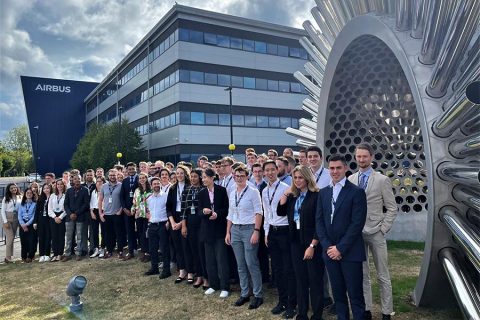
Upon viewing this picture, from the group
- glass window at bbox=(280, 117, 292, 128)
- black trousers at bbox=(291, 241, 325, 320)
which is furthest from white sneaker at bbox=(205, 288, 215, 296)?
glass window at bbox=(280, 117, 292, 128)

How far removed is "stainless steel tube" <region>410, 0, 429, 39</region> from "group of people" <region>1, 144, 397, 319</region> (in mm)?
1835

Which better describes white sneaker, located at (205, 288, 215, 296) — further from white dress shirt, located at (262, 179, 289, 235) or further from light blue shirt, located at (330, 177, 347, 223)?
light blue shirt, located at (330, 177, 347, 223)

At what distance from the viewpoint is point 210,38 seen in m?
35.7

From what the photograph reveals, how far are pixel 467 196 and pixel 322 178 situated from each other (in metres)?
1.82

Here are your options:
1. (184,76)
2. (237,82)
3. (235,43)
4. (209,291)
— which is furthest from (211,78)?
(209,291)

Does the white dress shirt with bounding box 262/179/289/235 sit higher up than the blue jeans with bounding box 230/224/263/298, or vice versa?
the white dress shirt with bounding box 262/179/289/235

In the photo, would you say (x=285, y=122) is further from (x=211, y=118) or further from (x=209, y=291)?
(x=209, y=291)

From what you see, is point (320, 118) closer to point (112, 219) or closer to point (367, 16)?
point (367, 16)

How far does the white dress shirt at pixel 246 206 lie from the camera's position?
5.33 metres

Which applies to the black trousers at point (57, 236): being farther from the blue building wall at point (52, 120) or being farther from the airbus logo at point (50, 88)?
the airbus logo at point (50, 88)

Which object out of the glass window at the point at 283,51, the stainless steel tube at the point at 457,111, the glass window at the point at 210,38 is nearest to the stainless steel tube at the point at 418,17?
the stainless steel tube at the point at 457,111

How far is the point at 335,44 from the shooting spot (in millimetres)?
7652

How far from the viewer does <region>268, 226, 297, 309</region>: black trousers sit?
4.91m

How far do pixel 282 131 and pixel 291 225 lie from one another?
34553 mm
